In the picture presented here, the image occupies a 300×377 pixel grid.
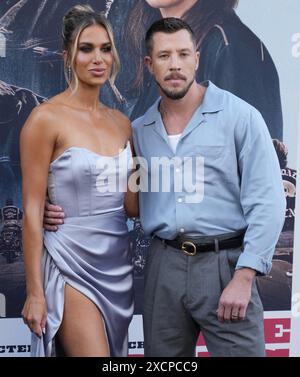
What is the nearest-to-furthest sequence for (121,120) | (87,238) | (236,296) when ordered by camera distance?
1. (236,296)
2. (87,238)
3. (121,120)

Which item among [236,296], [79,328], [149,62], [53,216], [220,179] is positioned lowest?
[79,328]

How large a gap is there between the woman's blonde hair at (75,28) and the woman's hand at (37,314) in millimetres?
712

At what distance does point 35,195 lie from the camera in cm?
213

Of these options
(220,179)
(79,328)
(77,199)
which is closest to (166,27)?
(220,179)

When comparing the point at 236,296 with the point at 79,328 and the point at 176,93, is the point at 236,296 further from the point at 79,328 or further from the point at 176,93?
the point at 176,93

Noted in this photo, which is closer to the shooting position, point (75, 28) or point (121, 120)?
point (75, 28)

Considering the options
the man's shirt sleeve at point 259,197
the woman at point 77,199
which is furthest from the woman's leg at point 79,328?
the man's shirt sleeve at point 259,197

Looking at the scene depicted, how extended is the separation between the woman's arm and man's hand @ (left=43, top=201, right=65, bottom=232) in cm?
3

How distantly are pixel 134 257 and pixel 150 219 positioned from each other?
0.29 metres

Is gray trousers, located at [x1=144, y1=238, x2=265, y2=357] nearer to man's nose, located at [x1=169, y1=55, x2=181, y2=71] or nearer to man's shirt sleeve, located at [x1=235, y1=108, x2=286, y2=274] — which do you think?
man's shirt sleeve, located at [x1=235, y1=108, x2=286, y2=274]

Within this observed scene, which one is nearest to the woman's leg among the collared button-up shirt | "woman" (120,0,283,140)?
the collared button-up shirt

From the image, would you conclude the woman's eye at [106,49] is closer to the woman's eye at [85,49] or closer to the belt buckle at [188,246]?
the woman's eye at [85,49]

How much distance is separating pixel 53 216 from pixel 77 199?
97 mm

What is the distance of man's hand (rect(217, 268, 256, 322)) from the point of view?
209cm
